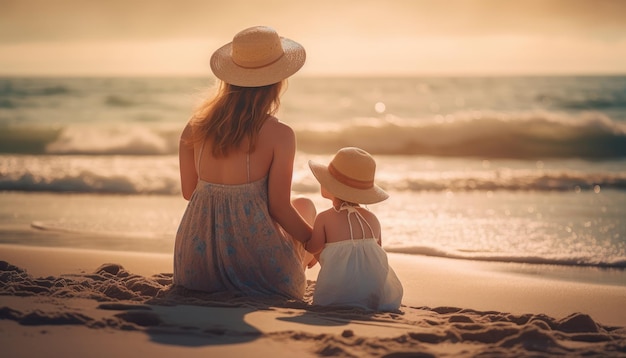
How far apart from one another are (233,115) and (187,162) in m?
0.41

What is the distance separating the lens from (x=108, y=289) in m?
4.23

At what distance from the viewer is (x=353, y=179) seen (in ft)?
14.2

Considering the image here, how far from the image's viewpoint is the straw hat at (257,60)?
4.26 meters

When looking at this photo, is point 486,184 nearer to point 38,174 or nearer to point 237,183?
point 38,174

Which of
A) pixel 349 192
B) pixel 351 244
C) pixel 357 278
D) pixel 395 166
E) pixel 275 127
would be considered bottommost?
pixel 357 278

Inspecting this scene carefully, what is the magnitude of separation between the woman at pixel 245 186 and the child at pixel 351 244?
6.0 inches

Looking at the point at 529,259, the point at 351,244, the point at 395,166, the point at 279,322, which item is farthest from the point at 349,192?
the point at 395,166

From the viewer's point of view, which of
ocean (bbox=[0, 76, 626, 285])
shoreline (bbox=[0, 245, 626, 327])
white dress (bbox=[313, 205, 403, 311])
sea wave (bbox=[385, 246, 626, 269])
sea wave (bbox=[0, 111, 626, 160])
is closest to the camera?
white dress (bbox=[313, 205, 403, 311])

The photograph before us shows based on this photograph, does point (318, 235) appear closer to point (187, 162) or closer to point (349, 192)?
point (349, 192)

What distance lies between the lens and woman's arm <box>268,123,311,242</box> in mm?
4242

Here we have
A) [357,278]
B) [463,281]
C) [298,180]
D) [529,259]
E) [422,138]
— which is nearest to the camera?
[357,278]

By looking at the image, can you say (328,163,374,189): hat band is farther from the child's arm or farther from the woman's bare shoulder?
the woman's bare shoulder

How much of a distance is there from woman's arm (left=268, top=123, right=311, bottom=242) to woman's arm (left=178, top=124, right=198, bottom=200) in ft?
1.43

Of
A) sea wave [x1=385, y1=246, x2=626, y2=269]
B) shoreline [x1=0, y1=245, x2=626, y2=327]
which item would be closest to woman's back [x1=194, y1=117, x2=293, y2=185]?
shoreline [x1=0, y1=245, x2=626, y2=327]
